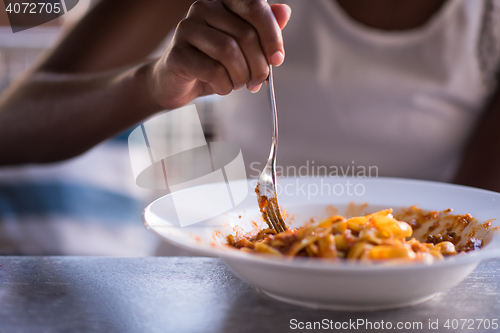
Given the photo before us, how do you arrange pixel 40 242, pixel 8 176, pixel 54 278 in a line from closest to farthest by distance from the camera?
pixel 54 278
pixel 40 242
pixel 8 176

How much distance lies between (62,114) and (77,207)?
113 centimetres

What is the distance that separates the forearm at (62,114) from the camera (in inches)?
52.6

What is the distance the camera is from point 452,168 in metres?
1.48

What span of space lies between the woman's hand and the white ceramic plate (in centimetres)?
27

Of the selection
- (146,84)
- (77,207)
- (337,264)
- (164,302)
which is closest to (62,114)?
(146,84)

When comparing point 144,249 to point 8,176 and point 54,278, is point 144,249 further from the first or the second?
point 54,278

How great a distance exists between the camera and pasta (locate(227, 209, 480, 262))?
1.84ft

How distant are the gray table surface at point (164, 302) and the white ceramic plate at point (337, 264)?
34mm

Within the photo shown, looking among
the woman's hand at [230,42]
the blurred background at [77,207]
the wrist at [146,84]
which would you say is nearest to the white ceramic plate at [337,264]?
the woman's hand at [230,42]

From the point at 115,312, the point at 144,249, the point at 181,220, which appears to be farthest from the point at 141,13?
the point at 144,249

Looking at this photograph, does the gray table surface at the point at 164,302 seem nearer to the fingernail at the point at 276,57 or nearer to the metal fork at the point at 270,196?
the metal fork at the point at 270,196

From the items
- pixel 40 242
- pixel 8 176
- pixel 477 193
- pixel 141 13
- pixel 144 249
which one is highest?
pixel 141 13

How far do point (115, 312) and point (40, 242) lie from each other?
1.87 metres

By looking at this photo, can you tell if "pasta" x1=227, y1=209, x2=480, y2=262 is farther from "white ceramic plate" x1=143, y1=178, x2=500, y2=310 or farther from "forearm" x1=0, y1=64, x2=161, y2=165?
"forearm" x1=0, y1=64, x2=161, y2=165
